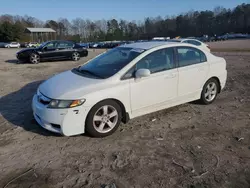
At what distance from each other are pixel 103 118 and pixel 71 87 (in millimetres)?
766

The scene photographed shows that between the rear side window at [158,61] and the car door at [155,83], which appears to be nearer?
the car door at [155,83]

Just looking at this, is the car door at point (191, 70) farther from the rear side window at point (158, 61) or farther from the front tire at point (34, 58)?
the front tire at point (34, 58)

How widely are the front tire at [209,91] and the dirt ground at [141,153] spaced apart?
0.31 m

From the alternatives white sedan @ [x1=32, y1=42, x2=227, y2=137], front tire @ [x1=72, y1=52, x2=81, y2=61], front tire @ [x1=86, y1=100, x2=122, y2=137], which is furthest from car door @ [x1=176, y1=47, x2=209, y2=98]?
front tire @ [x1=72, y1=52, x2=81, y2=61]

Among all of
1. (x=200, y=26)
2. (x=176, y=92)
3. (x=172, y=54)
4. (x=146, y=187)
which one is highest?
(x=200, y=26)

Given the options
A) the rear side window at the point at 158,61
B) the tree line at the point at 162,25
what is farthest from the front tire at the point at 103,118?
the tree line at the point at 162,25

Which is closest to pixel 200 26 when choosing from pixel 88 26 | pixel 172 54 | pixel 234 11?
pixel 234 11

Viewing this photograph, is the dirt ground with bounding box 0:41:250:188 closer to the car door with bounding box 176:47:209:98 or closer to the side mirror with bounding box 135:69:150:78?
the car door with bounding box 176:47:209:98

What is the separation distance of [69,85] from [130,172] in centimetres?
190

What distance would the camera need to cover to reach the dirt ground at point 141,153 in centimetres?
296

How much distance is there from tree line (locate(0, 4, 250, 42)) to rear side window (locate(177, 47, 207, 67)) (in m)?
94.4

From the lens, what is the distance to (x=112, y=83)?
13.4 ft

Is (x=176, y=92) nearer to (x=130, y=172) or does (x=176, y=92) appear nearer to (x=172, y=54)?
(x=172, y=54)

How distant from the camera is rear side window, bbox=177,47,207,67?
16.3 ft
